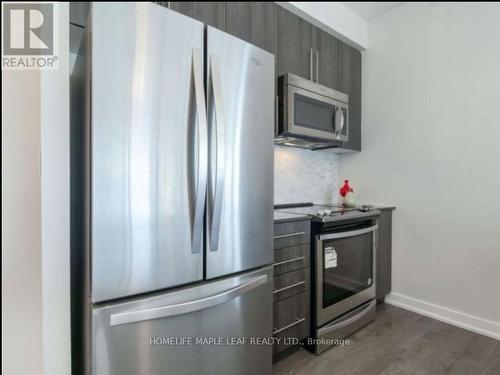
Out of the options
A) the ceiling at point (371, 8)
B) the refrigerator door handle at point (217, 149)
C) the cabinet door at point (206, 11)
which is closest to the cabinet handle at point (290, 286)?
the refrigerator door handle at point (217, 149)

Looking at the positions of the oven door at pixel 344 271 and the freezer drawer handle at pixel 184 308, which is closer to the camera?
the freezer drawer handle at pixel 184 308

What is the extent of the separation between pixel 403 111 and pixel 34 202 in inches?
99.1

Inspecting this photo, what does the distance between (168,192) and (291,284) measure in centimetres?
94

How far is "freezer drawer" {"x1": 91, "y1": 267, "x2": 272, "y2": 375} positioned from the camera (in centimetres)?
88

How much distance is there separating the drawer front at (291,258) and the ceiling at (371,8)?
1737mm

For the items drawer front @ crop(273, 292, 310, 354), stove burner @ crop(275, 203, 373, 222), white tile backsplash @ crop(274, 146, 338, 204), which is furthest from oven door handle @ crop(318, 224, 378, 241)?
white tile backsplash @ crop(274, 146, 338, 204)

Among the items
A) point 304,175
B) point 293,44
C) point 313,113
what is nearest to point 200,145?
point 313,113

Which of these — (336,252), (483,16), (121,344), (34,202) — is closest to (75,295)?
(121,344)

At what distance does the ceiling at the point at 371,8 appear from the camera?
2.02m

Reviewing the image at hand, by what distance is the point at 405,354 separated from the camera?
1660 millimetres

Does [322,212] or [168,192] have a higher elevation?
[168,192]

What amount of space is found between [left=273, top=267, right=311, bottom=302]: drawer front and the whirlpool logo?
1.35 meters

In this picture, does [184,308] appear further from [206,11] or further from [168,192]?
[206,11]

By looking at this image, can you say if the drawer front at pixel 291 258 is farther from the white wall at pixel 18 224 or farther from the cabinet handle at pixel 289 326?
the white wall at pixel 18 224
